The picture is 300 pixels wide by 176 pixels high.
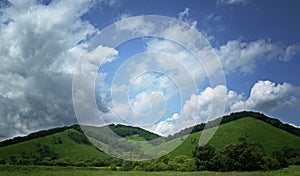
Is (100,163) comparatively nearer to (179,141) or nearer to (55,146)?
(179,141)

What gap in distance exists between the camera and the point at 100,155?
121375 mm

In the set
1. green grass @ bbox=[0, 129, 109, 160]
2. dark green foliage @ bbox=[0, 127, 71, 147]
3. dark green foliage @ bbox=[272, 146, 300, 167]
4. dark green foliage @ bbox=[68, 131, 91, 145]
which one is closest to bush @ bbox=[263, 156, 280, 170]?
dark green foliage @ bbox=[272, 146, 300, 167]

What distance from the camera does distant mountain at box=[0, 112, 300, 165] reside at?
99500 millimetres

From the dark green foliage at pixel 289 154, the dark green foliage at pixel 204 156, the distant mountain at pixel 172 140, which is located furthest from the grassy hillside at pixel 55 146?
the dark green foliage at pixel 289 154

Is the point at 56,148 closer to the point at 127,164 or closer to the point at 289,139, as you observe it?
the point at 127,164

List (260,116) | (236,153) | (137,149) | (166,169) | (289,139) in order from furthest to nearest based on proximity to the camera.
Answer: (260,116) < (137,149) < (289,139) < (166,169) < (236,153)

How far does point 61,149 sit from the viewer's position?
118750 mm

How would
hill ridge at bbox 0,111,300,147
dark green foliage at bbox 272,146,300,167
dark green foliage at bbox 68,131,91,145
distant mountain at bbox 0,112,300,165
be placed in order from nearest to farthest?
dark green foliage at bbox 272,146,300,167 < distant mountain at bbox 0,112,300,165 < hill ridge at bbox 0,111,300,147 < dark green foliage at bbox 68,131,91,145

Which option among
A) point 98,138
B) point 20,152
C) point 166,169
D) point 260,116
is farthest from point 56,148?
point 260,116

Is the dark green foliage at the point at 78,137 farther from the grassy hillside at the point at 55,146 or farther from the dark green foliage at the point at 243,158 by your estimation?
the dark green foliage at the point at 243,158

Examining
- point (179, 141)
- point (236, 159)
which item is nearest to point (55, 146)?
point (179, 141)

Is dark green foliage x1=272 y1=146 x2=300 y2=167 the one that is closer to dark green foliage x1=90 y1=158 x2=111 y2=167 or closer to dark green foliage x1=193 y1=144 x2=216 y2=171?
dark green foliage x1=193 y1=144 x2=216 y2=171

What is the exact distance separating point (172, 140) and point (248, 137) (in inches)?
1068

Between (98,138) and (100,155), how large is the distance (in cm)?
3777
